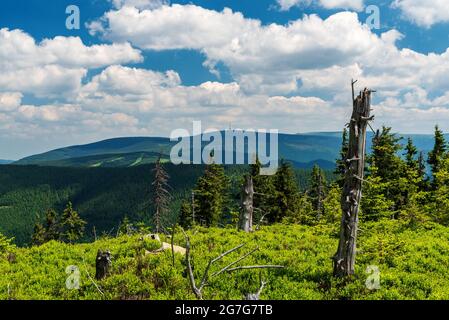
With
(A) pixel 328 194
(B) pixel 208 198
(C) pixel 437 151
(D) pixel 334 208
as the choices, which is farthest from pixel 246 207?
(C) pixel 437 151

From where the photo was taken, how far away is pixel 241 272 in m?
11.9

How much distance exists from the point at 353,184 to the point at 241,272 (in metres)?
4.42

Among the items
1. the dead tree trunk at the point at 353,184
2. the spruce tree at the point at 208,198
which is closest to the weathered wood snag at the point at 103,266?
the dead tree trunk at the point at 353,184

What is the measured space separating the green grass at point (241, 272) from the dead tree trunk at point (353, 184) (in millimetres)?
578

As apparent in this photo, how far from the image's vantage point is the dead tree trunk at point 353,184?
1088 centimetres

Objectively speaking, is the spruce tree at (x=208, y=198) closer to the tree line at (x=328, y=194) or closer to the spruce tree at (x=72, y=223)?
the tree line at (x=328, y=194)

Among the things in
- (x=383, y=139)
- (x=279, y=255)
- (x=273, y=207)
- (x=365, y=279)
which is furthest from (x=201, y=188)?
(x=365, y=279)

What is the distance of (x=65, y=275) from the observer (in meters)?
12.6

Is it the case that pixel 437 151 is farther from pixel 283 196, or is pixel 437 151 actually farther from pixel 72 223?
pixel 72 223

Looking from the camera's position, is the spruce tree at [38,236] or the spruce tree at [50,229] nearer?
the spruce tree at [50,229]

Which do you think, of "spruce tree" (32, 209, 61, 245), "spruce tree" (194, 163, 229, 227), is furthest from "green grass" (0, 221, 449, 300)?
"spruce tree" (32, 209, 61, 245)

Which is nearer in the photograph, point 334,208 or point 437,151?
point 334,208
